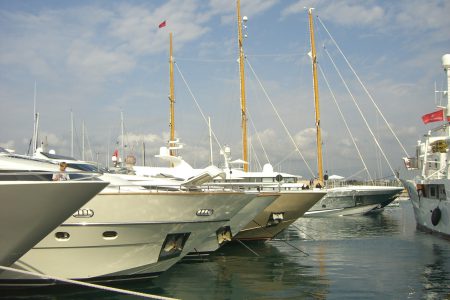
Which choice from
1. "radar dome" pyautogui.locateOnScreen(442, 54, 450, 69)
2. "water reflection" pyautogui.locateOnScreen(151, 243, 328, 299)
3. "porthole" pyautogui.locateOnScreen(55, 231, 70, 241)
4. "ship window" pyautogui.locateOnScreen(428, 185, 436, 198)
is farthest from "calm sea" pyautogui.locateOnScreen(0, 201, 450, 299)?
"radar dome" pyautogui.locateOnScreen(442, 54, 450, 69)

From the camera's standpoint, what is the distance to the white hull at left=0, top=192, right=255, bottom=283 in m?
10.3

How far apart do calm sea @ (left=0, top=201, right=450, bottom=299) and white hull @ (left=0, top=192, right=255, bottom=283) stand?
0.57 metres

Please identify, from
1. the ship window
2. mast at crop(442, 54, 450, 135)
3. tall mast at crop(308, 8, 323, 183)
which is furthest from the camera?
tall mast at crop(308, 8, 323, 183)

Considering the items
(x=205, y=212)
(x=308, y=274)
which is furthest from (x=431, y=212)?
(x=205, y=212)

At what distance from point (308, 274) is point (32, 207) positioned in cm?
884

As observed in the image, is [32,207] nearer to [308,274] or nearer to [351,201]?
[308,274]

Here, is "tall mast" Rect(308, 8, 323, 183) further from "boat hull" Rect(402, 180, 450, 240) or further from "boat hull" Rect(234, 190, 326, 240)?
"boat hull" Rect(234, 190, 326, 240)

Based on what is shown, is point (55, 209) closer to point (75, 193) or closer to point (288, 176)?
point (75, 193)

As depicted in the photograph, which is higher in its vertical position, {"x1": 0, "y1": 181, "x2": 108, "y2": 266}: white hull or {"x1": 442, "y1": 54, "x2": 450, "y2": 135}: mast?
{"x1": 442, "y1": 54, "x2": 450, "y2": 135}: mast

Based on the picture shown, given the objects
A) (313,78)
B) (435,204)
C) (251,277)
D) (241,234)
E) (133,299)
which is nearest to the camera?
(133,299)

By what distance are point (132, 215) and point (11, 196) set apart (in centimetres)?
417

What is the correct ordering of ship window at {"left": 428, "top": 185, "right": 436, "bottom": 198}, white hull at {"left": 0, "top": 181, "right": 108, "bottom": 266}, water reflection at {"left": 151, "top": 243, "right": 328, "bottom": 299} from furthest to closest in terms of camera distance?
ship window at {"left": 428, "top": 185, "right": 436, "bottom": 198} → water reflection at {"left": 151, "top": 243, "right": 328, "bottom": 299} → white hull at {"left": 0, "top": 181, "right": 108, "bottom": 266}

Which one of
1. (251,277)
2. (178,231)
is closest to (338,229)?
(251,277)

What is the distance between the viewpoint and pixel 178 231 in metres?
11.5
